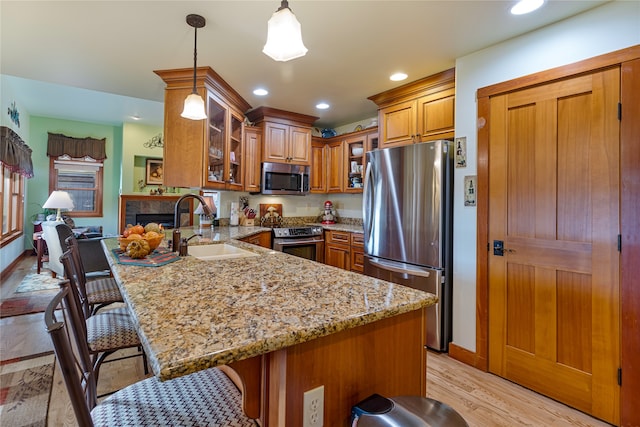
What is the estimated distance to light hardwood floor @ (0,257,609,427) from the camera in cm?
181

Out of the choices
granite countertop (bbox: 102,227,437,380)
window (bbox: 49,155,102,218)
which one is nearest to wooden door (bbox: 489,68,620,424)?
granite countertop (bbox: 102,227,437,380)

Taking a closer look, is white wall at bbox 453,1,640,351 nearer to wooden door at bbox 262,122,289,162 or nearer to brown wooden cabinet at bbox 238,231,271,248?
brown wooden cabinet at bbox 238,231,271,248

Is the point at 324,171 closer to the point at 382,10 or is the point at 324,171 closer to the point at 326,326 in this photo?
the point at 382,10

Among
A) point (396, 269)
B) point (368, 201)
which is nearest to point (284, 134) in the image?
point (368, 201)

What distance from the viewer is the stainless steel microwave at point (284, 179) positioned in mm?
4105

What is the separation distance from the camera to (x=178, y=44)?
2.38 m

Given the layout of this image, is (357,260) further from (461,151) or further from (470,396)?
(470,396)

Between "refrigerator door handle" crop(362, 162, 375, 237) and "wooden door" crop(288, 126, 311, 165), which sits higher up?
"wooden door" crop(288, 126, 311, 165)

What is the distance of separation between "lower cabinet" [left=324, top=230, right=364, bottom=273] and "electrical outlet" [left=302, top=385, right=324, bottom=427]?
9.28 feet

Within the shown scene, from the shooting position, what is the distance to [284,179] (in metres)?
4.27

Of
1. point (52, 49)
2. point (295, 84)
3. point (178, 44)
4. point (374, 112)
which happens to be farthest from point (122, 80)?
point (374, 112)

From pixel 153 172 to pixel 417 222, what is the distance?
659 centimetres

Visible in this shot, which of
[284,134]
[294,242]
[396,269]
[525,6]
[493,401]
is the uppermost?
[525,6]

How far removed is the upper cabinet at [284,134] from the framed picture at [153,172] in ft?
13.5
